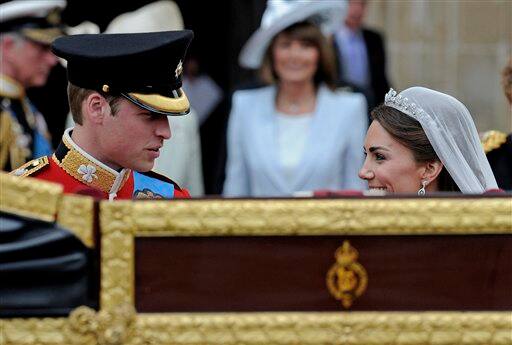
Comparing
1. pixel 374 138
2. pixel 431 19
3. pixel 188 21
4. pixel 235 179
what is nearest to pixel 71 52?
pixel 374 138

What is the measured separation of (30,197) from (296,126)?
144 inches

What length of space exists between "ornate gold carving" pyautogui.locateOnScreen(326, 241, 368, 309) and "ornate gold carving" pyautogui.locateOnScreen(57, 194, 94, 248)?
1.89ft

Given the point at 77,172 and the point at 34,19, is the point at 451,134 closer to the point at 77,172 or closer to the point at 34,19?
the point at 77,172

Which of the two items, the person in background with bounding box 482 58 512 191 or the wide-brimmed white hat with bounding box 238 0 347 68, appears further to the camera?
the wide-brimmed white hat with bounding box 238 0 347 68

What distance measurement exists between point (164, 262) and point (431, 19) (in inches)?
264

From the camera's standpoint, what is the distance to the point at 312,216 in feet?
12.6

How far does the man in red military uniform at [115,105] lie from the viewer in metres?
4.73

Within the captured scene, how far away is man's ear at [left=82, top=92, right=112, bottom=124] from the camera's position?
4.80 metres

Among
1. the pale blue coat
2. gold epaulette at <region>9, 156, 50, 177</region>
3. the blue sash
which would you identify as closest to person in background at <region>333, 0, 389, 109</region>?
the pale blue coat

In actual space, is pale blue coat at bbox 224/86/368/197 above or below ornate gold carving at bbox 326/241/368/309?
below

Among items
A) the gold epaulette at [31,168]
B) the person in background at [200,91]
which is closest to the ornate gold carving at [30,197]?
the gold epaulette at [31,168]

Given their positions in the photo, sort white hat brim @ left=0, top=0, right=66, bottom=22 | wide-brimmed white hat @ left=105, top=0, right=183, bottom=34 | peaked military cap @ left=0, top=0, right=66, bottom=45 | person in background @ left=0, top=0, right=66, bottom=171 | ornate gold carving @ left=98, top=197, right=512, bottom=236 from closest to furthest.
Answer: ornate gold carving @ left=98, top=197, right=512, bottom=236
person in background @ left=0, top=0, right=66, bottom=171
peaked military cap @ left=0, top=0, right=66, bottom=45
white hat brim @ left=0, top=0, right=66, bottom=22
wide-brimmed white hat @ left=105, top=0, right=183, bottom=34

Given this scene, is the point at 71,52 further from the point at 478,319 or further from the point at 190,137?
the point at 190,137

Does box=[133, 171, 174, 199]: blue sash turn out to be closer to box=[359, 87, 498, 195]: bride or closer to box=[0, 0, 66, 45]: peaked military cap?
box=[359, 87, 498, 195]: bride
